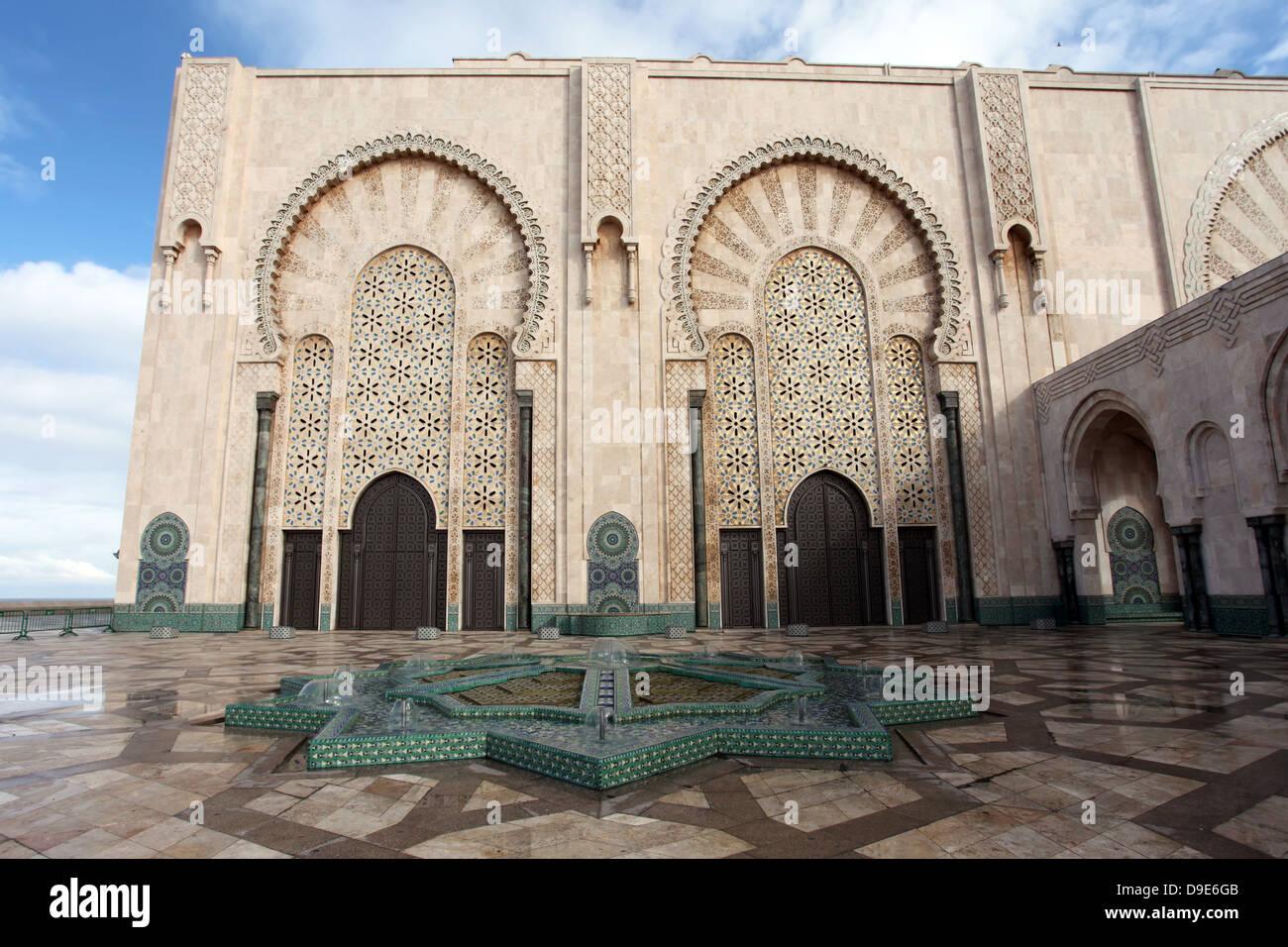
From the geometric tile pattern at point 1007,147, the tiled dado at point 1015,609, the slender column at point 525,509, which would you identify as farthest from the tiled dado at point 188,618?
the geometric tile pattern at point 1007,147

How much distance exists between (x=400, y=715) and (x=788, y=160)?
855 centimetres

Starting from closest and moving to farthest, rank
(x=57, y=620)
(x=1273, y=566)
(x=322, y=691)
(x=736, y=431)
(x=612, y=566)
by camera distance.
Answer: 1. (x=322, y=691)
2. (x=1273, y=566)
3. (x=612, y=566)
4. (x=736, y=431)
5. (x=57, y=620)

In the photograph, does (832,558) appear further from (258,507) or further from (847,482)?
(258,507)

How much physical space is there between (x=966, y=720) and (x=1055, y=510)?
6590 mm

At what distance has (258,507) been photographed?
8070 mm

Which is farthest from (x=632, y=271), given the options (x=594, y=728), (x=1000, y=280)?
(x=594, y=728)

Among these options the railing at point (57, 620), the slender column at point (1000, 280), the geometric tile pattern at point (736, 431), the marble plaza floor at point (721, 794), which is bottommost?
the marble plaza floor at point (721, 794)

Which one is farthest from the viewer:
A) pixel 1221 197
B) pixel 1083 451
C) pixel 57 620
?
pixel 57 620

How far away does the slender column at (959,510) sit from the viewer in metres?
8.12

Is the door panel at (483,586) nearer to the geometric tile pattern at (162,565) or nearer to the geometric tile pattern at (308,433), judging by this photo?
the geometric tile pattern at (308,433)

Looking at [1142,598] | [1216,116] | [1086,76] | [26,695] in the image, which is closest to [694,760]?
[26,695]

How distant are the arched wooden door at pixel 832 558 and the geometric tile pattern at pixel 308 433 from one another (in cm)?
584

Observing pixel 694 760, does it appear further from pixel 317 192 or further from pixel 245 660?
pixel 317 192

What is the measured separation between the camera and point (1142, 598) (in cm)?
817
